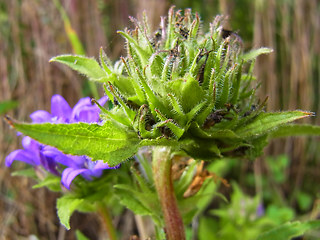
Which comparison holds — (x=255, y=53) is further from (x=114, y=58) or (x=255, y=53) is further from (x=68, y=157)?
(x=114, y=58)

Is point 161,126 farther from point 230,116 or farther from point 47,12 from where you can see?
point 47,12

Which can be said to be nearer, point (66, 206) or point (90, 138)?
point (90, 138)

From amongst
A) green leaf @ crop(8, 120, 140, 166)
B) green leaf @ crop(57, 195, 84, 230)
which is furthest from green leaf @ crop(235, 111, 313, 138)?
green leaf @ crop(57, 195, 84, 230)

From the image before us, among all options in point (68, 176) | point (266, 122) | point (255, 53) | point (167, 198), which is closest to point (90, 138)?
point (68, 176)

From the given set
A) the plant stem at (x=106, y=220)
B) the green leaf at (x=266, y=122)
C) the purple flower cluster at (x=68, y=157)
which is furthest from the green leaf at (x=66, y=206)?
the green leaf at (x=266, y=122)

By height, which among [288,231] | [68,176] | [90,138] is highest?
[90,138]

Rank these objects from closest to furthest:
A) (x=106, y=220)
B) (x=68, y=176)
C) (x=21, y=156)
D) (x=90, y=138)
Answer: (x=90, y=138) < (x=68, y=176) < (x=21, y=156) < (x=106, y=220)
